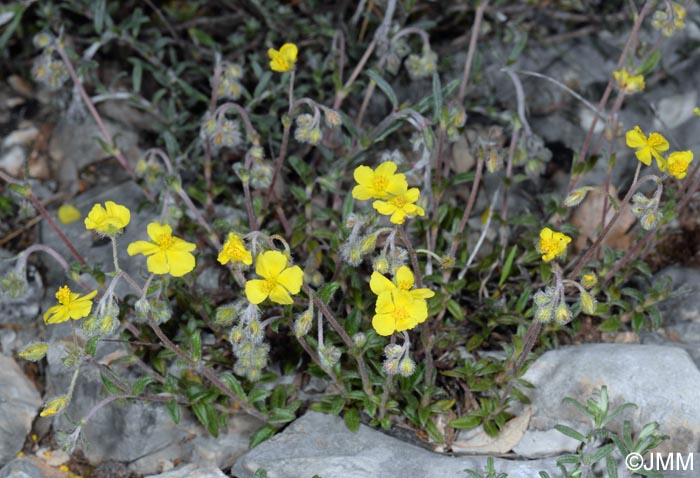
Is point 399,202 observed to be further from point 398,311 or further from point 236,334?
point 236,334

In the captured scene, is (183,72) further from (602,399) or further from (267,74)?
(602,399)

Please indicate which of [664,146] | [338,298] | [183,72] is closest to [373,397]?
[338,298]

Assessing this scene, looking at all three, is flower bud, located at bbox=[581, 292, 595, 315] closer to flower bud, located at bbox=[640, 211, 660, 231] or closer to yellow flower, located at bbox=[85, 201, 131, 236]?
flower bud, located at bbox=[640, 211, 660, 231]

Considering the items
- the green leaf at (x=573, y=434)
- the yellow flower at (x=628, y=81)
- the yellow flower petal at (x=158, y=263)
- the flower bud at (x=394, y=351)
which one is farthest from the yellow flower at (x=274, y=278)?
the yellow flower at (x=628, y=81)

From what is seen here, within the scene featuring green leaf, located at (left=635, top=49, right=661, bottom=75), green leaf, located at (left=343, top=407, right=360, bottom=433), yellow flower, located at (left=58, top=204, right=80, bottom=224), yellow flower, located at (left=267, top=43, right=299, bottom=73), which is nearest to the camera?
green leaf, located at (left=343, top=407, right=360, bottom=433)

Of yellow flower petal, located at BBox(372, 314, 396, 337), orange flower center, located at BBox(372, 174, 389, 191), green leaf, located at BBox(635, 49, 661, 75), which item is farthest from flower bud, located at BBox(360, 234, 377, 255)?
green leaf, located at BBox(635, 49, 661, 75)

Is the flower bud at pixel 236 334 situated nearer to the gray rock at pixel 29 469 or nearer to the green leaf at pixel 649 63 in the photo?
the gray rock at pixel 29 469
